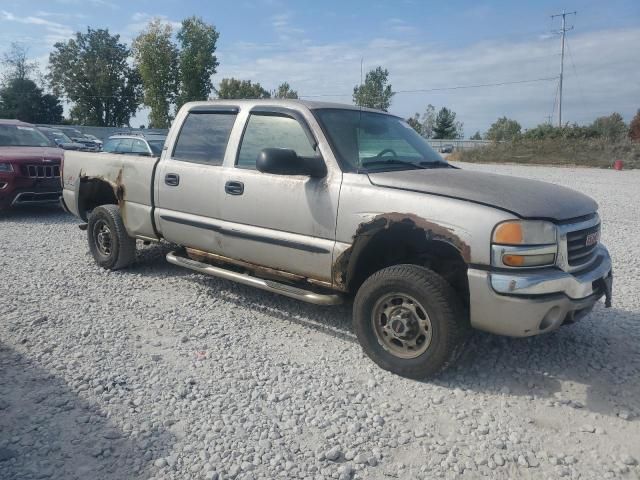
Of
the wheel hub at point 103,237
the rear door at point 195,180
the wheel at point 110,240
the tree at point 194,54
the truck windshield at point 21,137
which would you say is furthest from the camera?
the tree at point 194,54

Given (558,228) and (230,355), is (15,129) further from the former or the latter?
(558,228)

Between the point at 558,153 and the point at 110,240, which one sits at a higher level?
the point at 558,153

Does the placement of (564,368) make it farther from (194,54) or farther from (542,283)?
(194,54)

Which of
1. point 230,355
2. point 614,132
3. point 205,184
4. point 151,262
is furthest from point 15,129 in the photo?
point 614,132

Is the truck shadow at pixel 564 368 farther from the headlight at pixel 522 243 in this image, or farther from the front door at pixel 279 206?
the front door at pixel 279 206

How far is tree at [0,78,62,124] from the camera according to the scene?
54.1 meters

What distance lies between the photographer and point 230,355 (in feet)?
13.2

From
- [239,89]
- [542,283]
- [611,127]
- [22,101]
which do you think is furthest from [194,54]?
[542,283]

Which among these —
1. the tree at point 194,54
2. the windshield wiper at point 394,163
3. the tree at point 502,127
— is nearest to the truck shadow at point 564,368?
the windshield wiper at point 394,163

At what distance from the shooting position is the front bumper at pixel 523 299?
3221 mm

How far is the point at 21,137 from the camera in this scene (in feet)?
35.4

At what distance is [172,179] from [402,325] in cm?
276

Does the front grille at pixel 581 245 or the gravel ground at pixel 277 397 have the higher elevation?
the front grille at pixel 581 245

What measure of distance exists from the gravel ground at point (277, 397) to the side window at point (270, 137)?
4.86 ft
